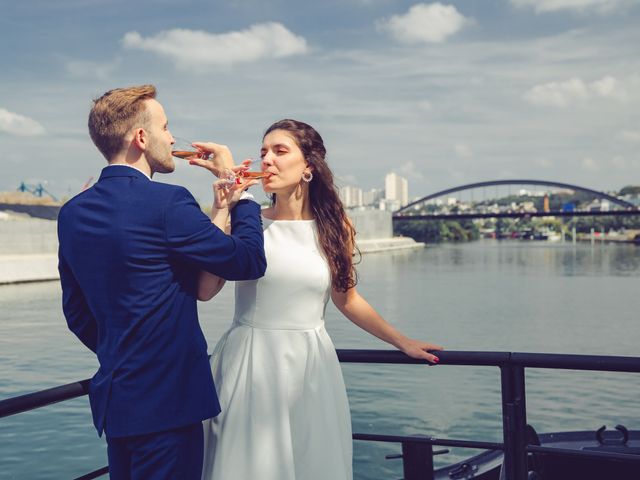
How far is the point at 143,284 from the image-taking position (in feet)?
5.26

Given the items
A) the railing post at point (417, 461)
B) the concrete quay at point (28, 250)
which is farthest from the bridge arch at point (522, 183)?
the railing post at point (417, 461)

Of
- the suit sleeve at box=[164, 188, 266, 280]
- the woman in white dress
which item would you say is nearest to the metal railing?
the woman in white dress

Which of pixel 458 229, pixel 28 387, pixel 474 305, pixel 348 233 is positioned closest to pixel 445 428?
pixel 28 387

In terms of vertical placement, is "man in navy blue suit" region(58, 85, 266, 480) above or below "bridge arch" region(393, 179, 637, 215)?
below

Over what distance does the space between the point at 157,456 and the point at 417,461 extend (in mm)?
1119

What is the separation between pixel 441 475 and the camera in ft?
13.8

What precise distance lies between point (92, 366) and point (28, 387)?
2227 millimetres

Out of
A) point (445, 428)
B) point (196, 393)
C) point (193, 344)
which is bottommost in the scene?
point (445, 428)

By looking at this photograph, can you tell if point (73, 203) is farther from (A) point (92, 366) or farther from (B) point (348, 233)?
(A) point (92, 366)

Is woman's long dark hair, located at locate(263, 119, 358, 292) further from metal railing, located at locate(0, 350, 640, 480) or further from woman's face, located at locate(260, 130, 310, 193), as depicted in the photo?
metal railing, located at locate(0, 350, 640, 480)

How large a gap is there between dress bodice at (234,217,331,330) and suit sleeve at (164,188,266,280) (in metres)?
0.35

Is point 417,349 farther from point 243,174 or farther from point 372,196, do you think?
point 372,196

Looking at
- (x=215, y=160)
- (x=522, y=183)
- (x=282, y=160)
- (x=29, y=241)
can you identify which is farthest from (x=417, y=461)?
(x=522, y=183)

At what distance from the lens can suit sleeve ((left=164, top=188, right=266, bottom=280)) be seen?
1.61m
